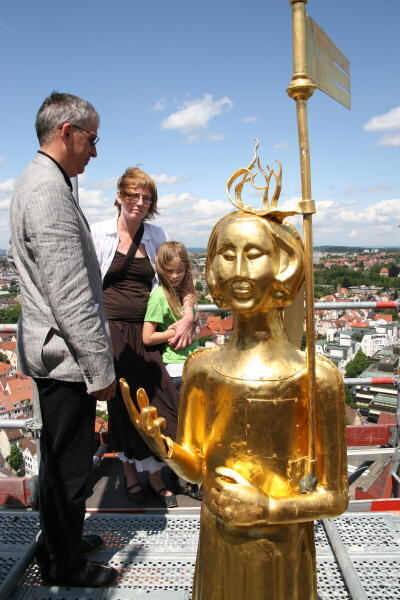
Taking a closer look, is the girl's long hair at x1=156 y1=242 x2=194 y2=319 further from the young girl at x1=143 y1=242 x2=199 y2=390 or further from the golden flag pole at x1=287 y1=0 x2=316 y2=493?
the golden flag pole at x1=287 y1=0 x2=316 y2=493

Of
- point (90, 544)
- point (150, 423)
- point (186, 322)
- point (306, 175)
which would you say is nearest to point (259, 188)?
point (306, 175)

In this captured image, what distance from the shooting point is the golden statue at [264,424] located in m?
1.40

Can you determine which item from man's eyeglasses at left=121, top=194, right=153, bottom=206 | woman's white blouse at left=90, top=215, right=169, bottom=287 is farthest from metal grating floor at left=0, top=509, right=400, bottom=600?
man's eyeglasses at left=121, top=194, right=153, bottom=206

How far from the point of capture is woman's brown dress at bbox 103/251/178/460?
9.32ft

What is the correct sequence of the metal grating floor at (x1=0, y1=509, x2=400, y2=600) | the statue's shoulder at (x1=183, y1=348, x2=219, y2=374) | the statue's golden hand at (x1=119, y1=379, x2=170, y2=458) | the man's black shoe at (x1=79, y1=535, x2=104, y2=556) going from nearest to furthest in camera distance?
the statue's golden hand at (x1=119, y1=379, x2=170, y2=458)
the statue's shoulder at (x1=183, y1=348, x2=219, y2=374)
the metal grating floor at (x1=0, y1=509, x2=400, y2=600)
the man's black shoe at (x1=79, y1=535, x2=104, y2=556)

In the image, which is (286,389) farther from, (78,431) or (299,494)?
(78,431)

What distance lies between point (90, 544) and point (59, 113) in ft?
7.22

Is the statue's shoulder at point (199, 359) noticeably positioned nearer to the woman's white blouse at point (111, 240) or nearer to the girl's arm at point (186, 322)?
the girl's arm at point (186, 322)

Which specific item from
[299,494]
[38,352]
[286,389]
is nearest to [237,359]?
[286,389]

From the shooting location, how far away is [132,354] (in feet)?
9.52

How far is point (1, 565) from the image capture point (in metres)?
2.35

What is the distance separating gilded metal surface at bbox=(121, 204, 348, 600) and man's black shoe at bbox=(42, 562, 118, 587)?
0.94 m

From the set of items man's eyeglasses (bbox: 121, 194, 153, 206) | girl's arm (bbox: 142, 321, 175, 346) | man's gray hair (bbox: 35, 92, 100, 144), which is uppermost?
man's gray hair (bbox: 35, 92, 100, 144)

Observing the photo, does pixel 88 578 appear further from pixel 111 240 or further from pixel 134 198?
pixel 134 198
